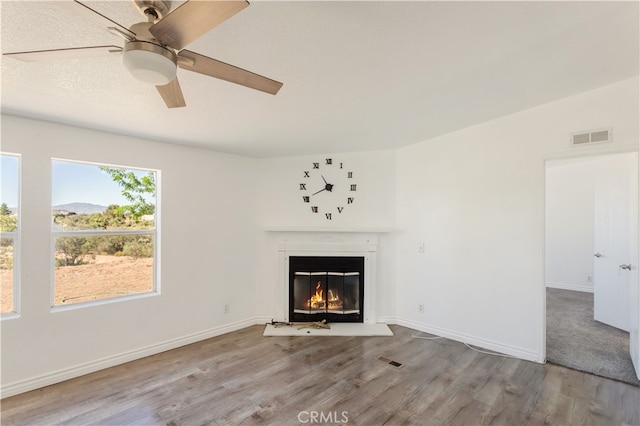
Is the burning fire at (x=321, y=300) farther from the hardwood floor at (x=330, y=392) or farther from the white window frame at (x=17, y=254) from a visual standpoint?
the white window frame at (x=17, y=254)

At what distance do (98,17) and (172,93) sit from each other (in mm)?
527

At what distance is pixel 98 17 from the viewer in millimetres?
1099

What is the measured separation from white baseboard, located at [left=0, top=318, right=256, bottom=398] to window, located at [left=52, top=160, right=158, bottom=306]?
1.98 feet

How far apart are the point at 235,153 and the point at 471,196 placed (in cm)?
304

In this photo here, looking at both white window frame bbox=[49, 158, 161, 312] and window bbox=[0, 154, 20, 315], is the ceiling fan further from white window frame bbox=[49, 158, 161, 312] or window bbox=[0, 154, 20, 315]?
white window frame bbox=[49, 158, 161, 312]

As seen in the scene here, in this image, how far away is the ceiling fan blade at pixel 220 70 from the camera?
1324mm

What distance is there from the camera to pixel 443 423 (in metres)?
2.07

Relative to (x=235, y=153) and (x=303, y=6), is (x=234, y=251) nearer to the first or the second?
(x=235, y=153)

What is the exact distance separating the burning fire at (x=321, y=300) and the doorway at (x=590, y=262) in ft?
7.97

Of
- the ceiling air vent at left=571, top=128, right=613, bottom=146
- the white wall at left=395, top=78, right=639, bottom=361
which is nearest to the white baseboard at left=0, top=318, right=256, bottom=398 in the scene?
the white wall at left=395, top=78, right=639, bottom=361

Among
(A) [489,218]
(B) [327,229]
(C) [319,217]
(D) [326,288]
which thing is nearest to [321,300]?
(D) [326,288]

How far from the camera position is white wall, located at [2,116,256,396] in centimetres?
252

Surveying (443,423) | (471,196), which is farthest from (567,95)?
(443,423)

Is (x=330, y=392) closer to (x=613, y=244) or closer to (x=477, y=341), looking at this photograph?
(x=477, y=341)
